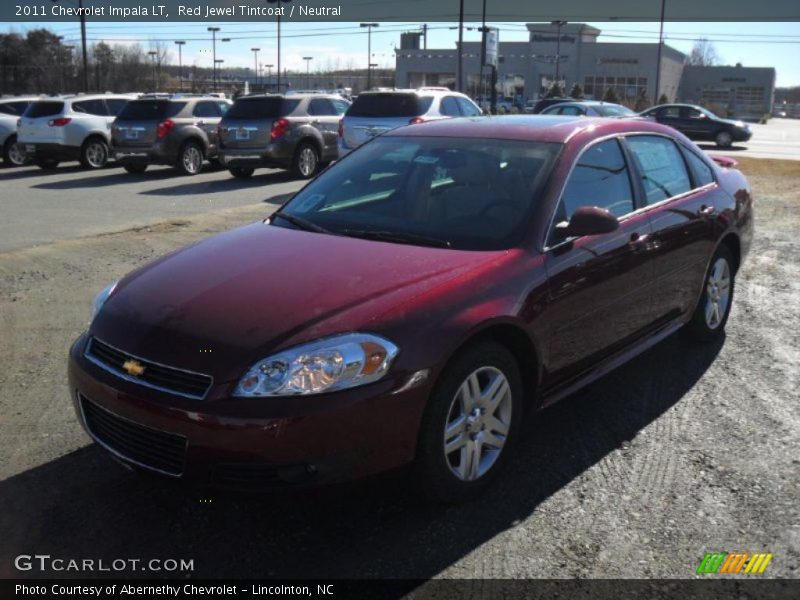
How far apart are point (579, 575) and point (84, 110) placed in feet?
61.3

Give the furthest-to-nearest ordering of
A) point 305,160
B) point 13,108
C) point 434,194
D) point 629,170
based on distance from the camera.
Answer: point 13,108 < point 305,160 < point 629,170 < point 434,194

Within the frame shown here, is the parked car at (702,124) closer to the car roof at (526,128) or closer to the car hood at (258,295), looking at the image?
the car roof at (526,128)

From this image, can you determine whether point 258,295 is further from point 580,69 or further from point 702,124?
point 580,69

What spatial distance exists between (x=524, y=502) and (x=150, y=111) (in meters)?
16.0

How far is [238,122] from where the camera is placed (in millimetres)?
16156

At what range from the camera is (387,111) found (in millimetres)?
14344

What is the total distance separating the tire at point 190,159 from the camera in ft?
Result: 56.7

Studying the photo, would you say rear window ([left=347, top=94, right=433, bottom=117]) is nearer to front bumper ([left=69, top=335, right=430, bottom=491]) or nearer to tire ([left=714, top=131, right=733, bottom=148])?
front bumper ([left=69, top=335, right=430, bottom=491])

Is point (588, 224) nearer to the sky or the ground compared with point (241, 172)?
nearer to the sky

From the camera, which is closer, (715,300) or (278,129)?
(715,300)

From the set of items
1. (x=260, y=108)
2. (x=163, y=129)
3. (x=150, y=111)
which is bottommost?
(x=163, y=129)

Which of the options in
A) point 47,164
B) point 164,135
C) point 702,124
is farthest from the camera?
point 702,124

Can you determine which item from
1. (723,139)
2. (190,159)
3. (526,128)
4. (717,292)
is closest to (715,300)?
(717,292)

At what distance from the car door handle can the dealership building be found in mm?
79689
